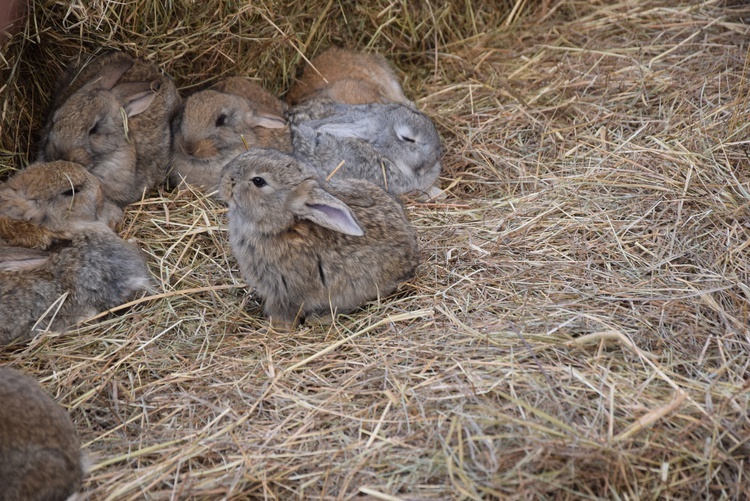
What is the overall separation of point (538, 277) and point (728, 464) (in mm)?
1403

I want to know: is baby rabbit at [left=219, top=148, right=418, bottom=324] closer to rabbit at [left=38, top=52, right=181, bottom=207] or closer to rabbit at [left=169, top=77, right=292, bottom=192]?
rabbit at [left=169, top=77, right=292, bottom=192]

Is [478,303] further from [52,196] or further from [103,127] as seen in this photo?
[103,127]

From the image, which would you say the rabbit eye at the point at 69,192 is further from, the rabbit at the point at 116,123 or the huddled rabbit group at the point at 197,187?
the rabbit at the point at 116,123

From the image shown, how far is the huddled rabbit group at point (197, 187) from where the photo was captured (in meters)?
3.92

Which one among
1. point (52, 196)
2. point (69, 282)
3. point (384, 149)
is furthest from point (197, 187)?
point (69, 282)

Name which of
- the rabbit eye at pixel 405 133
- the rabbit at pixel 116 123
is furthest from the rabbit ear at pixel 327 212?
the rabbit at pixel 116 123

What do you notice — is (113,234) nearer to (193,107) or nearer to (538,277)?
(193,107)

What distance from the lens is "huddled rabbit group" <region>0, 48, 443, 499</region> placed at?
3.92 metres

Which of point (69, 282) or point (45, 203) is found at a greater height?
point (45, 203)

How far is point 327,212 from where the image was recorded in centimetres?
395

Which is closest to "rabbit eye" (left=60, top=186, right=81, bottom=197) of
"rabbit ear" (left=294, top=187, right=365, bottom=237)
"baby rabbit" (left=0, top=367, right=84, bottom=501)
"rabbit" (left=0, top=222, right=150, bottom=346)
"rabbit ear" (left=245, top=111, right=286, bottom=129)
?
"rabbit" (left=0, top=222, right=150, bottom=346)

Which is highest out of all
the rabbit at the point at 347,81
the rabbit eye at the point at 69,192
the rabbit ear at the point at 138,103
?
the rabbit ear at the point at 138,103

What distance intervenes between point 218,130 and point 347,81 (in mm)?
1095

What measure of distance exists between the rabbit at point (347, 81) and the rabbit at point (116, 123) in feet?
3.22
